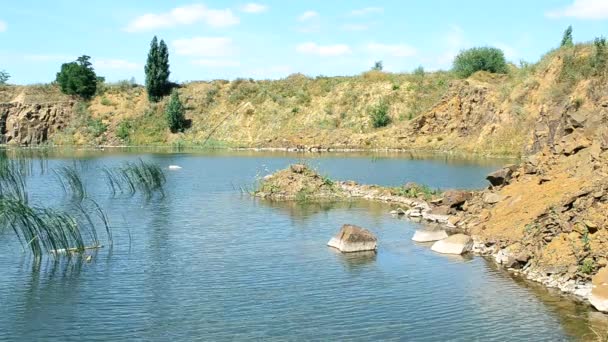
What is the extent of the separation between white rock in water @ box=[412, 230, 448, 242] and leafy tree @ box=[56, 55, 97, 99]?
95065mm

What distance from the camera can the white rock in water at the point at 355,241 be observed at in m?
26.0

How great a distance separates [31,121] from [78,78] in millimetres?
9846

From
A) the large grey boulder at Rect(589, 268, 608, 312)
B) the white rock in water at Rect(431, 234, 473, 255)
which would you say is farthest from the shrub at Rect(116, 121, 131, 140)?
the large grey boulder at Rect(589, 268, 608, 312)

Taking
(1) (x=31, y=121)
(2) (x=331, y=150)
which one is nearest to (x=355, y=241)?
(2) (x=331, y=150)

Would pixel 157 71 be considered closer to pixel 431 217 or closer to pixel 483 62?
pixel 483 62

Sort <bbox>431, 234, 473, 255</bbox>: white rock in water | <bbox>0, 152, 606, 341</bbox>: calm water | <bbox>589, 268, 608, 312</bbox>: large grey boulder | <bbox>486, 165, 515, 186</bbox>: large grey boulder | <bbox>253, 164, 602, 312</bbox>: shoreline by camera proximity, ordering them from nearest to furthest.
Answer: <bbox>0, 152, 606, 341</bbox>: calm water
<bbox>589, 268, 608, 312</bbox>: large grey boulder
<bbox>253, 164, 602, 312</bbox>: shoreline
<bbox>431, 234, 473, 255</bbox>: white rock in water
<bbox>486, 165, 515, 186</bbox>: large grey boulder

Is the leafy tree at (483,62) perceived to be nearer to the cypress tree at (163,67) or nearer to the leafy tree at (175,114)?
the leafy tree at (175,114)

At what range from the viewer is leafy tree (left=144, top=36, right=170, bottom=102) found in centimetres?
10600

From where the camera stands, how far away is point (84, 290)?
20.4 metres

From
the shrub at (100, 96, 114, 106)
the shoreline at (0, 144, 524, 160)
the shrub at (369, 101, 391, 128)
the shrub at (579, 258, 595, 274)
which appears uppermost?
the shrub at (100, 96, 114, 106)

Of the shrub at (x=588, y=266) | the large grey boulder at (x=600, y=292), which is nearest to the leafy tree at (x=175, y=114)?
the shrub at (x=588, y=266)

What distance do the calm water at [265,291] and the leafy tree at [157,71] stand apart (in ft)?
249

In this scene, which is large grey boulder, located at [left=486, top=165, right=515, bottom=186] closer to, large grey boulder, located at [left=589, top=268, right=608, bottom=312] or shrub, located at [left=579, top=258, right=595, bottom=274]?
shrub, located at [left=579, top=258, right=595, bottom=274]

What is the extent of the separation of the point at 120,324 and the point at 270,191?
25424mm
